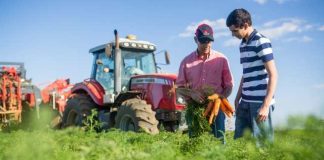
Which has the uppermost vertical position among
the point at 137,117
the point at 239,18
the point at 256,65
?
the point at 239,18

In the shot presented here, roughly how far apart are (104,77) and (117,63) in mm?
1012

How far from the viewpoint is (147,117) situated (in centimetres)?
860

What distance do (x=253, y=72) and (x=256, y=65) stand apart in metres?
0.08

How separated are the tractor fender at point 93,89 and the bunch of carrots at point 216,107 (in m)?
6.13

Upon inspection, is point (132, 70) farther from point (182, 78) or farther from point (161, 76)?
point (182, 78)

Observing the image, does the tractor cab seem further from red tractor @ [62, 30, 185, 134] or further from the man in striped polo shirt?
the man in striped polo shirt

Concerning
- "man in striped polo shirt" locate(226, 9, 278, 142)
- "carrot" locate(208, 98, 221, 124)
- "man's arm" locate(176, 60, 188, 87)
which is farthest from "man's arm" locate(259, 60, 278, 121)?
"man's arm" locate(176, 60, 188, 87)

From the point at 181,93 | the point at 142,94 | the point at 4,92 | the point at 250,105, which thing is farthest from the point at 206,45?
the point at 4,92

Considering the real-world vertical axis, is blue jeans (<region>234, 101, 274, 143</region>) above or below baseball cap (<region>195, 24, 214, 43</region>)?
below

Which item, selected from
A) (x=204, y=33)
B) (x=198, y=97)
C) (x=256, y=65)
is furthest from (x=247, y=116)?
(x=204, y=33)

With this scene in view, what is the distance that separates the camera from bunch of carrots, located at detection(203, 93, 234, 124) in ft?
14.7

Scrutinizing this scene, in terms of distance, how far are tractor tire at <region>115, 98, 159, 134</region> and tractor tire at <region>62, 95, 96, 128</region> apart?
1581 mm

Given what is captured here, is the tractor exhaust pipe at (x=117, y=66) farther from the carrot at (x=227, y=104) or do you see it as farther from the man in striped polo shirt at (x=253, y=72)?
the man in striped polo shirt at (x=253, y=72)

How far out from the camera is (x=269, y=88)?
3744mm
